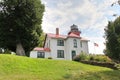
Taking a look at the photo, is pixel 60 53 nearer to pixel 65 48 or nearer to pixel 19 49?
pixel 65 48

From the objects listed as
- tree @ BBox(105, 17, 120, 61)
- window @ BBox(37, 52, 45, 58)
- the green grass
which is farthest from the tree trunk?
tree @ BBox(105, 17, 120, 61)

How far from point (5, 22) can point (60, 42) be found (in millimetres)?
20692

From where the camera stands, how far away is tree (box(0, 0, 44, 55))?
38250 mm

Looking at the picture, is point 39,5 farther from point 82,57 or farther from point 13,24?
point 82,57

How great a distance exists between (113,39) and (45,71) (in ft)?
127

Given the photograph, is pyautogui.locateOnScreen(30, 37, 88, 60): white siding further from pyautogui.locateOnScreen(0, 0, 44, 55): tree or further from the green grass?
the green grass

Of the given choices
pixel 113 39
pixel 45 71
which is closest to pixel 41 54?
pixel 113 39

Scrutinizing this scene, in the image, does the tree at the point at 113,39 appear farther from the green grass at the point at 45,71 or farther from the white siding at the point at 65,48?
the green grass at the point at 45,71

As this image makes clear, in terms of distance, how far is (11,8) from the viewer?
38969 mm

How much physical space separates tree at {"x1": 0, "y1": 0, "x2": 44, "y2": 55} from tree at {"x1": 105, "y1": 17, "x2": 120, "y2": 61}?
23771 mm

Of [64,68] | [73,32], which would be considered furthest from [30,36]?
[73,32]

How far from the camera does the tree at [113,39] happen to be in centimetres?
5809

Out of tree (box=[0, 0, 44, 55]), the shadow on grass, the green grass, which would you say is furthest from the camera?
tree (box=[0, 0, 44, 55])

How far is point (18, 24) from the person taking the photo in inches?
1480
